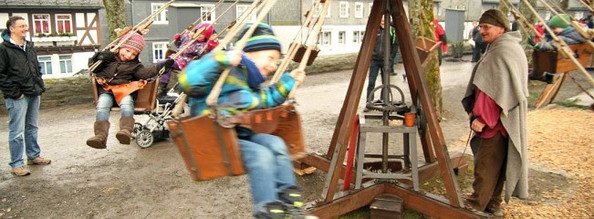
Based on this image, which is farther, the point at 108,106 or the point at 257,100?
the point at 108,106

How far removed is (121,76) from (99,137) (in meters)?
0.75

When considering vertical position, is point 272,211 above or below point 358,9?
below

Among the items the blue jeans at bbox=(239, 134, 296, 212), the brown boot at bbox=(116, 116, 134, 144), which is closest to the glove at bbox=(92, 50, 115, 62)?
the brown boot at bbox=(116, 116, 134, 144)

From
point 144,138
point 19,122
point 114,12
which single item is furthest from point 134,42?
point 114,12

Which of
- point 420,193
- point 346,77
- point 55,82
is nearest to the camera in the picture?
point 420,193

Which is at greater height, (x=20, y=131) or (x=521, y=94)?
(x=521, y=94)

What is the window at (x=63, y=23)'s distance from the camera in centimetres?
1855

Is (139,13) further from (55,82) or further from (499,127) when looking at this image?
(499,127)

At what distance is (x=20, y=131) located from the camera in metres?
6.23

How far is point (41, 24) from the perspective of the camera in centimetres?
1819

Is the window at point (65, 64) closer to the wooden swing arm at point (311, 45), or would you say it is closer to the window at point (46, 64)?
the window at point (46, 64)

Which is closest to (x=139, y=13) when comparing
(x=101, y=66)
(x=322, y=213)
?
(x=101, y=66)

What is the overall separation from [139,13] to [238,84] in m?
16.9

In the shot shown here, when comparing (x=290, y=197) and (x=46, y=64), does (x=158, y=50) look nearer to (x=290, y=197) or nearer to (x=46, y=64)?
(x=46, y=64)
